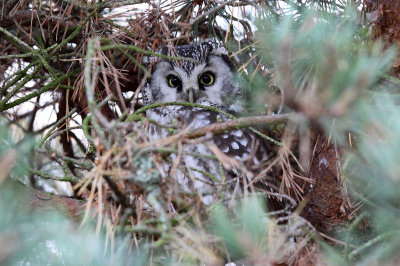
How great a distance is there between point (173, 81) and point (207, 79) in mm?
176

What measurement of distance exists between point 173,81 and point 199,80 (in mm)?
132

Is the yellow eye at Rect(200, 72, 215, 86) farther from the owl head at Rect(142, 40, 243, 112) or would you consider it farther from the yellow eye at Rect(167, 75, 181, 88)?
the yellow eye at Rect(167, 75, 181, 88)

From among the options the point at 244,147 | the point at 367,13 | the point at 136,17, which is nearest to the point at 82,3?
the point at 136,17

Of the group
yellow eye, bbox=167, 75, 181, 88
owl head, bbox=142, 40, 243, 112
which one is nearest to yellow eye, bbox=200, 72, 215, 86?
owl head, bbox=142, 40, 243, 112

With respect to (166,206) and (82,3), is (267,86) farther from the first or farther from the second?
(82,3)

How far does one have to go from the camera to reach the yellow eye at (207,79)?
243 cm

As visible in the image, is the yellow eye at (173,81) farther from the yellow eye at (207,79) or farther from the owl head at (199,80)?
the yellow eye at (207,79)

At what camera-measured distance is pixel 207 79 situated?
244cm

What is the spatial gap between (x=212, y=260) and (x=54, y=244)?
0.37 m

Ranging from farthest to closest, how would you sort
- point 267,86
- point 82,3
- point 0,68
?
point 0,68
point 82,3
point 267,86

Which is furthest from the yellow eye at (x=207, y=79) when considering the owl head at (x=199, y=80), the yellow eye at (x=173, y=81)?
the yellow eye at (x=173, y=81)

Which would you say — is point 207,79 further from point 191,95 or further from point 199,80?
point 191,95

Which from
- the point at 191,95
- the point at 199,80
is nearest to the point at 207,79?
the point at 199,80

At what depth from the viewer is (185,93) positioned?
2385mm
